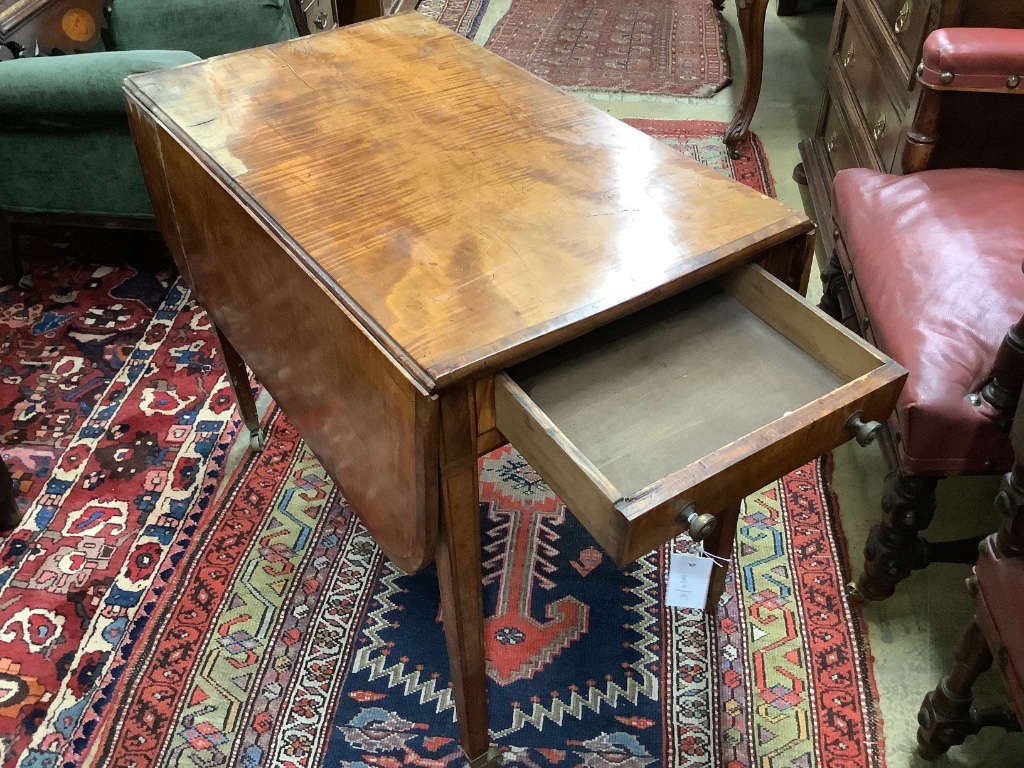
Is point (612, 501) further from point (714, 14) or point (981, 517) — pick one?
point (714, 14)

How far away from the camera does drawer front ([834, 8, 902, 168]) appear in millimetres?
1860

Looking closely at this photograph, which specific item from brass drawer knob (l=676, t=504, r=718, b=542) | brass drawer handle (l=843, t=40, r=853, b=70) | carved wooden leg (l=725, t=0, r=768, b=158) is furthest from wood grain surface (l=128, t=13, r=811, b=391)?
carved wooden leg (l=725, t=0, r=768, b=158)

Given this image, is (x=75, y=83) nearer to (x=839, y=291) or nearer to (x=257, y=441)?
(x=257, y=441)

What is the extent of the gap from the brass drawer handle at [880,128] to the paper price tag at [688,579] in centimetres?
128

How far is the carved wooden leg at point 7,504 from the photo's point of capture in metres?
1.58

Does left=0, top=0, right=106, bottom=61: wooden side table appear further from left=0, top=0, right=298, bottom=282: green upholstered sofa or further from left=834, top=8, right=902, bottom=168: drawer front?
left=834, top=8, right=902, bottom=168: drawer front

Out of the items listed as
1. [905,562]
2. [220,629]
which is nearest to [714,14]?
[905,562]

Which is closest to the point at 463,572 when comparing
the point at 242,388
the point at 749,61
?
the point at 242,388

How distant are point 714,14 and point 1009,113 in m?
2.49

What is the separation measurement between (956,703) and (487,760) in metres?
0.67

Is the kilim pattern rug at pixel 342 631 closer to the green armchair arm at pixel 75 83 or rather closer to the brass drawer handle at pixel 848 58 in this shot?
the green armchair arm at pixel 75 83

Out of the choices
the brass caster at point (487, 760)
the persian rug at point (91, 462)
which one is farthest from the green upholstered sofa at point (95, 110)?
the brass caster at point (487, 760)

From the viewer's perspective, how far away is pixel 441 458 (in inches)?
33.9

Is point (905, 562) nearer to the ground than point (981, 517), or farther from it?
farther from it
